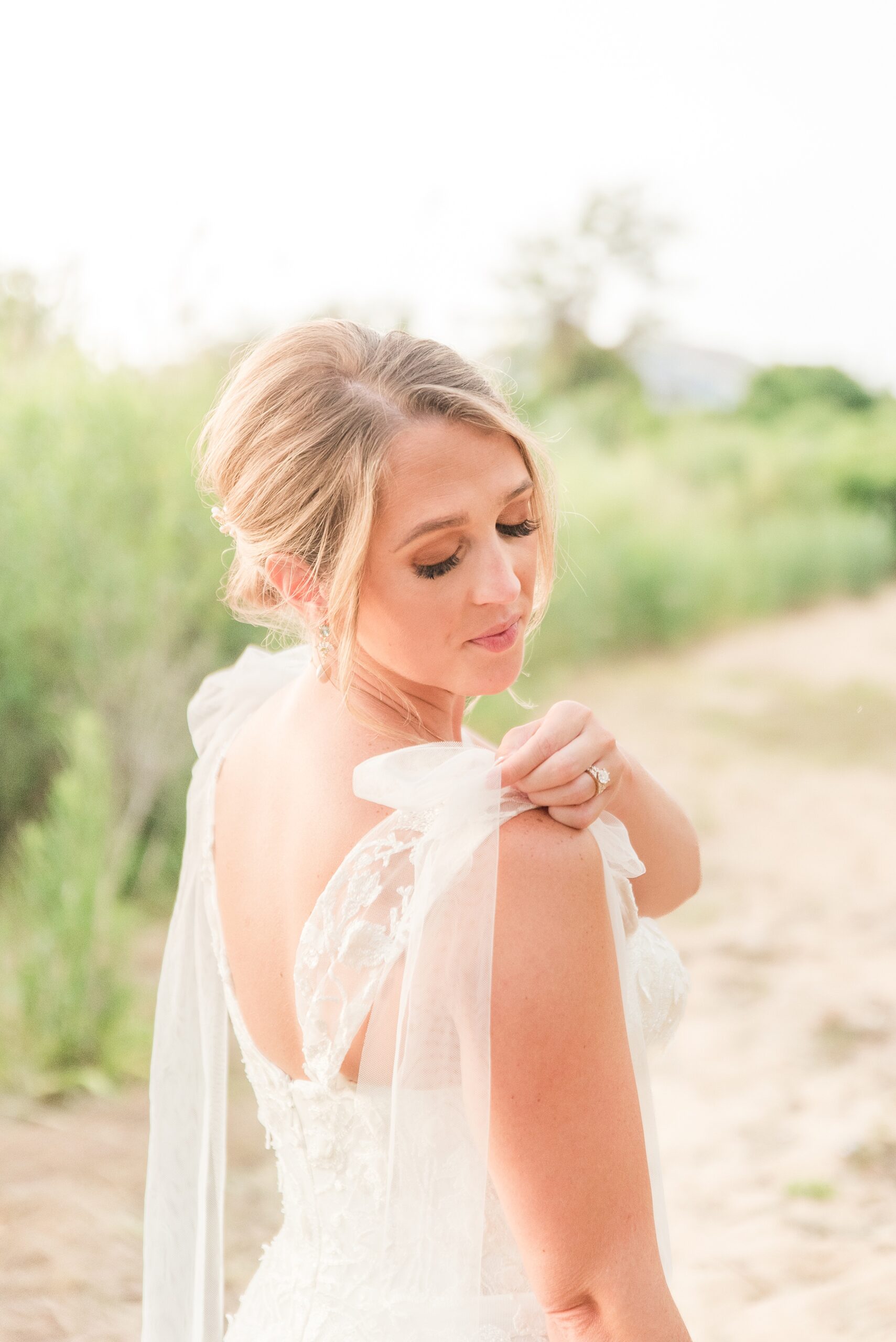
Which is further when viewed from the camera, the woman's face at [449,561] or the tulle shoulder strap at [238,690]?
the tulle shoulder strap at [238,690]

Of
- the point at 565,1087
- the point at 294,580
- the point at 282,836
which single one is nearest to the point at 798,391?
the point at 294,580

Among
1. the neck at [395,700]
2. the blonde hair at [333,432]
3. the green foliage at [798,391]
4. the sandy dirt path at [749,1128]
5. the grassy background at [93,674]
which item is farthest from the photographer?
the green foliage at [798,391]

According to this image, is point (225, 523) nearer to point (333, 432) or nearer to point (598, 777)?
point (333, 432)

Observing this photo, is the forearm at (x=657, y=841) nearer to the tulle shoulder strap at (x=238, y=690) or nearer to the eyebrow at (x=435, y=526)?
the eyebrow at (x=435, y=526)

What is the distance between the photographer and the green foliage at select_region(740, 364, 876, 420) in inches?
601

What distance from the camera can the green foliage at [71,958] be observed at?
3.57 meters

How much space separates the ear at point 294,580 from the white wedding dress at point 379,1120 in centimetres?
24

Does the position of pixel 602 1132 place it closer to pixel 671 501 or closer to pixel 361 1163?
pixel 361 1163

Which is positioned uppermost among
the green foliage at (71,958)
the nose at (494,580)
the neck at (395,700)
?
the green foliage at (71,958)

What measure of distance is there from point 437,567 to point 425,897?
0.36 m

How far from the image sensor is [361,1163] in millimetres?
1311

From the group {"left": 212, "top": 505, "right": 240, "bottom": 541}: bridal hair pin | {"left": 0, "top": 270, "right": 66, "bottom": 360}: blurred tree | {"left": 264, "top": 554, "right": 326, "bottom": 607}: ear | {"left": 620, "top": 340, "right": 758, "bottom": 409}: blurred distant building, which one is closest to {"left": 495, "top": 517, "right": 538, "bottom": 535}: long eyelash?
{"left": 264, "top": 554, "right": 326, "bottom": 607}: ear

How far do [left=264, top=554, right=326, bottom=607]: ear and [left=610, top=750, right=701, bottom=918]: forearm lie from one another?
1.33 ft

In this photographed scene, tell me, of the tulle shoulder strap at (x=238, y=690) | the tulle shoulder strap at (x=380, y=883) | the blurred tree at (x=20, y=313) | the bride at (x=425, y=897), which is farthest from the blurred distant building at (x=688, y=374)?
the tulle shoulder strap at (x=380, y=883)
